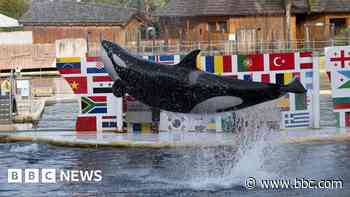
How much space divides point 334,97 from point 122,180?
8.01 metres

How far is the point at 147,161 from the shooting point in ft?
55.7

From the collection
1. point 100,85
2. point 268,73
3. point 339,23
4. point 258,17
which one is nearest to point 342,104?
point 268,73

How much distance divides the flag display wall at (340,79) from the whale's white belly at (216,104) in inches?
331

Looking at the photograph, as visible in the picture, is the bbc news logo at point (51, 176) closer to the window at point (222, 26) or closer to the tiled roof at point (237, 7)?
the tiled roof at point (237, 7)

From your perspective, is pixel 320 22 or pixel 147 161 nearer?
pixel 147 161

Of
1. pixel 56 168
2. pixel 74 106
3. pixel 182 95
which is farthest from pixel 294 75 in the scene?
pixel 74 106

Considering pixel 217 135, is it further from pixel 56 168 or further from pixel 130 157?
pixel 56 168

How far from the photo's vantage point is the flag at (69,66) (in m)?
21.0

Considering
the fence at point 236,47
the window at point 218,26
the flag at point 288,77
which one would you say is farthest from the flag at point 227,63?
the window at point 218,26

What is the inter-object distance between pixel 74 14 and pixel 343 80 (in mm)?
46961

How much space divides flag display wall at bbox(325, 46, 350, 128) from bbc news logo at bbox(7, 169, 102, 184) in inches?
295

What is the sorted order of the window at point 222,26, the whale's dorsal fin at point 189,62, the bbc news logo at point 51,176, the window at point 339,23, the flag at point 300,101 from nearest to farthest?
the whale's dorsal fin at point 189,62 < the bbc news logo at point 51,176 < the flag at point 300,101 < the window at point 339,23 < the window at point 222,26

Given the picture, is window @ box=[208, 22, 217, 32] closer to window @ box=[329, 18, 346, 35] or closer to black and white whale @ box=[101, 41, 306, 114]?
window @ box=[329, 18, 346, 35]

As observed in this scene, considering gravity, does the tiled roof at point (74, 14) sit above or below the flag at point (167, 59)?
above
